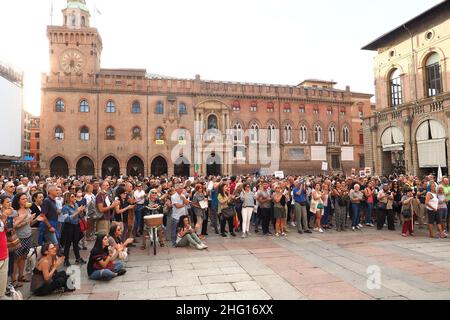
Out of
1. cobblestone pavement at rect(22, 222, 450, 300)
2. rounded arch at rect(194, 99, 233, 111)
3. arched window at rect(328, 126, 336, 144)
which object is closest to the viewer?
cobblestone pavement at rect(22, 222, 450, 300)

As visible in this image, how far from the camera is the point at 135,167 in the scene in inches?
1398

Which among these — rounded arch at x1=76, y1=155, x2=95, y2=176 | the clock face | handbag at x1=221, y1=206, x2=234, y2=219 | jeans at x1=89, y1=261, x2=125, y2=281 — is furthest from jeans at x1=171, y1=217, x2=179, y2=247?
the clock face

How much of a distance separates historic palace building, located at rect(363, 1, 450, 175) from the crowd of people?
1066cm

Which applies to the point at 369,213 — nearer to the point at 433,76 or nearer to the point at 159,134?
the point at 433,76

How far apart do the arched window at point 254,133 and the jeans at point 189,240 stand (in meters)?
29.9

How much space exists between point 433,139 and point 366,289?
20.4 meters

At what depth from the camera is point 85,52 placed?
116 ft

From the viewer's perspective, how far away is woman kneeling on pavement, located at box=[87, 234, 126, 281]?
250 inches

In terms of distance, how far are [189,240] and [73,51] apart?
33.2 m

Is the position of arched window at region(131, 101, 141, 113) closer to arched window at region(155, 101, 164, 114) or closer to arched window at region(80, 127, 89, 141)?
arched window at region(155, 101, 164, 114)

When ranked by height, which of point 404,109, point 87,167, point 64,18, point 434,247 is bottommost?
point 434,247

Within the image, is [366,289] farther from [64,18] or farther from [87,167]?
[64,18]
